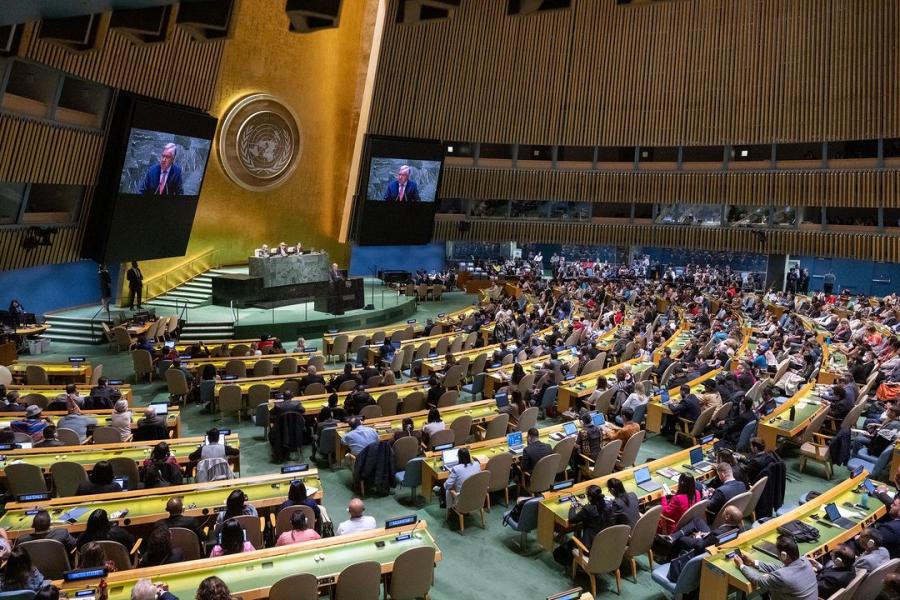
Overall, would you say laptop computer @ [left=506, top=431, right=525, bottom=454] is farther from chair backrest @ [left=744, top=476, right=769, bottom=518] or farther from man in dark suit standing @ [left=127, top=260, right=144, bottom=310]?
man in dark suit standing @ [left=127, top=260, right=144, bottom=310]

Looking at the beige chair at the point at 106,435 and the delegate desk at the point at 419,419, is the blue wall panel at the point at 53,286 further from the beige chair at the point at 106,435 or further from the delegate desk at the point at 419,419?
the delegate desk at the point at 419,419

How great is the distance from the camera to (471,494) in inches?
287

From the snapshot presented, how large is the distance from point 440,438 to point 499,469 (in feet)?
3.59

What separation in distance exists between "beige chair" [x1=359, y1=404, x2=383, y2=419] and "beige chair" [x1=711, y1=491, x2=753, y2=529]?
4.92m

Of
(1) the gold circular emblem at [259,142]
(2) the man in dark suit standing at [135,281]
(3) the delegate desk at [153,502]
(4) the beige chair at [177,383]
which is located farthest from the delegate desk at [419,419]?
(1) the gold circular emblem at [259,142]

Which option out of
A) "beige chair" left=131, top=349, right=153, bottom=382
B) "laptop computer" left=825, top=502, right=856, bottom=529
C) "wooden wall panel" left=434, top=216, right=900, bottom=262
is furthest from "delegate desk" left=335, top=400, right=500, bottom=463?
"wooden wall panel" left=434, top=216, right=900, bottom=262

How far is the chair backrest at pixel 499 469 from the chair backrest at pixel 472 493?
28cm

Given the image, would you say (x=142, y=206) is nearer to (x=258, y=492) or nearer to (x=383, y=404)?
(x=383, y=404)

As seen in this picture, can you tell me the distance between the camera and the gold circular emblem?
72.2ft

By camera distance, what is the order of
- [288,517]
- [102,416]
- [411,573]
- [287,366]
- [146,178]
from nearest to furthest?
[411,573]
[288,517]
[102,416]
[287,366]
[146,178]

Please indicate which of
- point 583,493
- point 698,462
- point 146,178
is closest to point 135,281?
point 146,178

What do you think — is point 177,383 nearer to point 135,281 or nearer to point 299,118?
point 135,281

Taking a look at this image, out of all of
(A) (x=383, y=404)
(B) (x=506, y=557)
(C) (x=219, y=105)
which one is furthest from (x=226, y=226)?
(B) (x=506, y=557)

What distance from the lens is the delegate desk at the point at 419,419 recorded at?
8.86m
